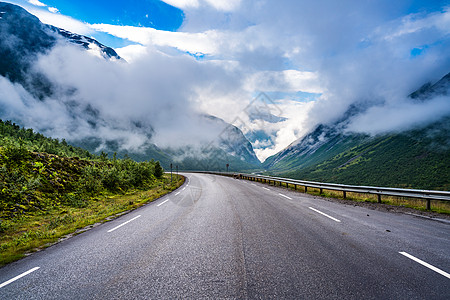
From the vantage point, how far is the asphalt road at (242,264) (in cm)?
315

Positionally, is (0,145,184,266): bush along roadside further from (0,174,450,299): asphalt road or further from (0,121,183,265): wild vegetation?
(0,174,450,299): asphalt road

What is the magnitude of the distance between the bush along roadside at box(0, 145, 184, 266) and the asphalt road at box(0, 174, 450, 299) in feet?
5.40

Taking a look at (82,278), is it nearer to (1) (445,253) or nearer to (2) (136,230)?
(2) (136,230)

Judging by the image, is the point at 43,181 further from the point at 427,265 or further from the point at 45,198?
the point at 427,265

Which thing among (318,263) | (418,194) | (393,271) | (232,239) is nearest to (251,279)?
(318,263)

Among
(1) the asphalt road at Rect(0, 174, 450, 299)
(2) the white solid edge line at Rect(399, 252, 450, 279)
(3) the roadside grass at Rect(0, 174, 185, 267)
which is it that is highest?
(2) the white solid edge line at Rect(399, 252, 450, 279)

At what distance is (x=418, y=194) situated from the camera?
36.3 ft

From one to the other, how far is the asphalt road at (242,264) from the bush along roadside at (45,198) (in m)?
1.65

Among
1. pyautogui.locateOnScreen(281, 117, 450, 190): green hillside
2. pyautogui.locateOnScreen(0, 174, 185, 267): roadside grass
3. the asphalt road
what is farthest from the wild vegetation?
pyautogui.locateOnScreen(281, 117, 450, 190): green hillside

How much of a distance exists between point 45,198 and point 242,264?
1289 cm

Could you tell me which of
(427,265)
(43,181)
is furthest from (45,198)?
(427,265)

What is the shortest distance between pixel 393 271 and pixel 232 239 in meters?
3.38

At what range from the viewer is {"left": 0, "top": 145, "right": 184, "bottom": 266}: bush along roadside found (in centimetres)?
684

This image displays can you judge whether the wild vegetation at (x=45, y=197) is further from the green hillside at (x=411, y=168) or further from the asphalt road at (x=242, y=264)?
the green hillside at (x=411, y=168)
